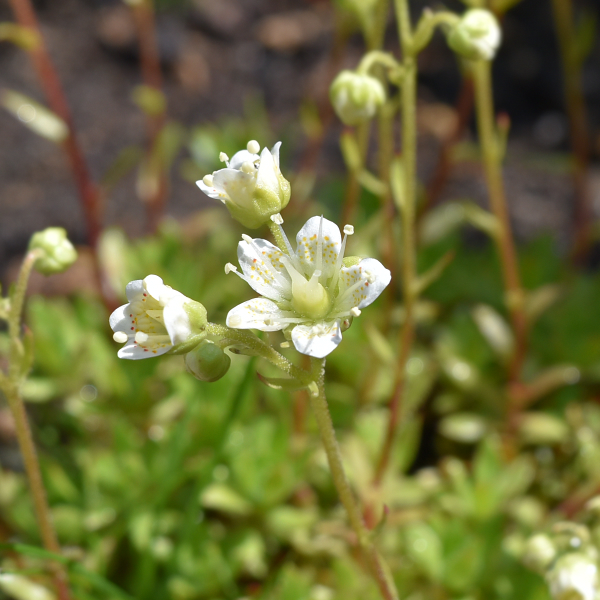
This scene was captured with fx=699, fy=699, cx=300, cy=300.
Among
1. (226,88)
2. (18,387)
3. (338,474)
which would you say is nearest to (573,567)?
(338,474)

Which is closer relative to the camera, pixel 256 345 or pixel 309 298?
pixel 256 345

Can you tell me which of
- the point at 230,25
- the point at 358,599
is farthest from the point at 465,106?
the point at 230,25

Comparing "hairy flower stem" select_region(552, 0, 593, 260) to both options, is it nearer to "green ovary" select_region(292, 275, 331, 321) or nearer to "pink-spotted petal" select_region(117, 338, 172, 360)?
"green ovary" select_region(292, 275, 331, 321)

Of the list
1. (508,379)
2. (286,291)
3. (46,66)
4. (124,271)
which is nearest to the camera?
(286,291)

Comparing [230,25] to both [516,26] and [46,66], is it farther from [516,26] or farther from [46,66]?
[46,66]

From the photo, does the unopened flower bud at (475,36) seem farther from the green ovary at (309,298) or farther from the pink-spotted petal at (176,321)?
the pink-spotted petal at (176,321)

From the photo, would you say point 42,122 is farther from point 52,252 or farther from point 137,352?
point 137,352
